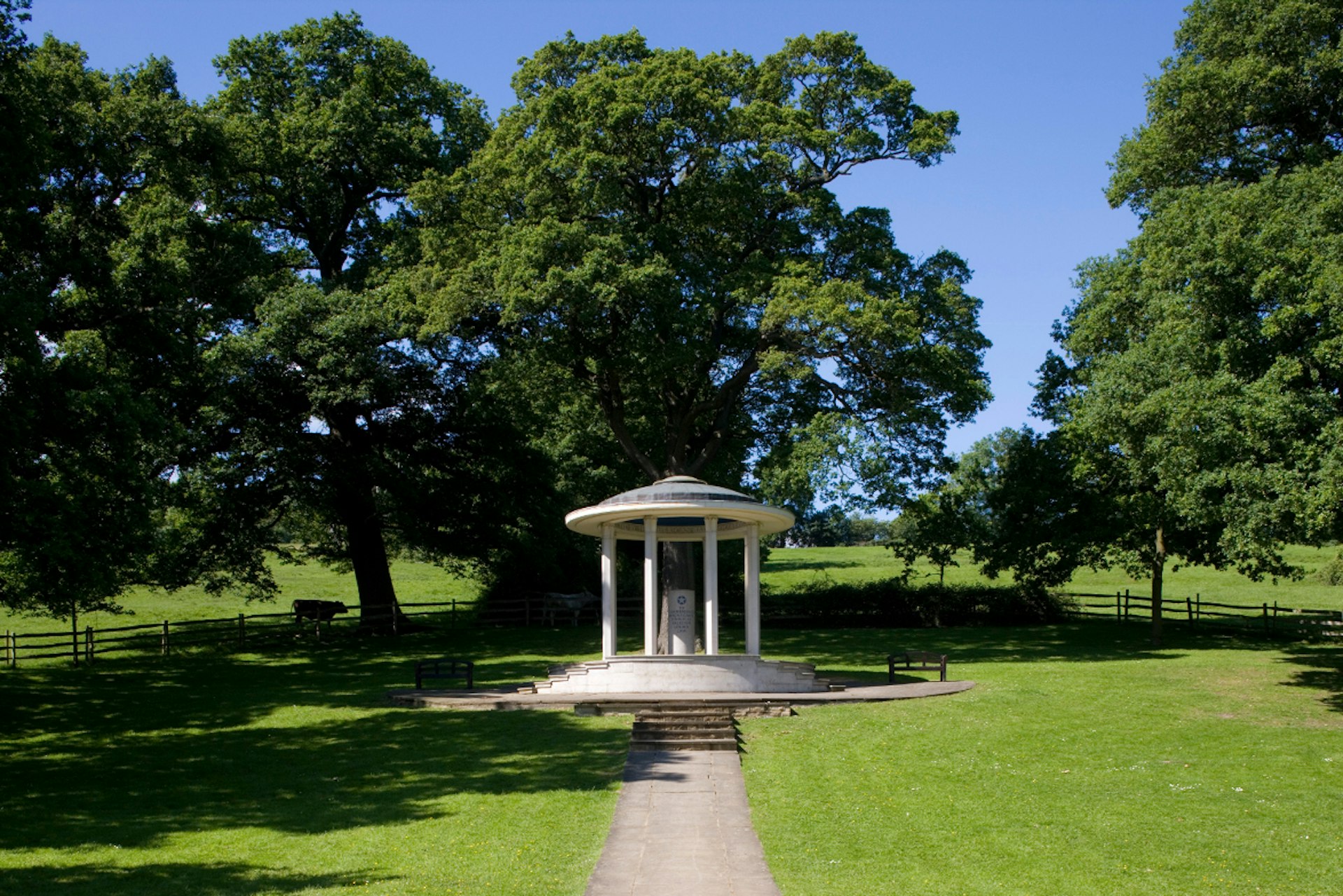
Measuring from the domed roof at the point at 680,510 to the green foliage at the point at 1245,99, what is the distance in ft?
55.6

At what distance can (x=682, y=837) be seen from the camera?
11586mm

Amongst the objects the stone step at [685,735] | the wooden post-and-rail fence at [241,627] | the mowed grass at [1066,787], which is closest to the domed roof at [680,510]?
the mowed grass at [1066,787]

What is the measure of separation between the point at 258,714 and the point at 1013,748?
13971mm

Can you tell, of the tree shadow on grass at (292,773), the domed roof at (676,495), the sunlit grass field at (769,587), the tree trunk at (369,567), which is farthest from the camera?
the sunlit grass field at (769,587)

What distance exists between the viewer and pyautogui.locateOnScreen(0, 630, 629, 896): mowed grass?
414 inches

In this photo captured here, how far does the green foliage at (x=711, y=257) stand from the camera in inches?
1096

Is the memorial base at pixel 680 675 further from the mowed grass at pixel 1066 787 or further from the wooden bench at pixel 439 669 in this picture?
the wooden bench at pixel 439 669

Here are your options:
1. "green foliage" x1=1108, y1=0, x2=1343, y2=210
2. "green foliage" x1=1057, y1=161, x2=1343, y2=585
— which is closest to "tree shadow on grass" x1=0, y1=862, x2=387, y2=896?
"green foliage" x1=1057, y1=161, x2=1343, y2=585

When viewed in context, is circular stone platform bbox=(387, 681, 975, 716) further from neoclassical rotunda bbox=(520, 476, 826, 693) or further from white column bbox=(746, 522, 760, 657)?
white column bbox=(746, 522, 760, 657)

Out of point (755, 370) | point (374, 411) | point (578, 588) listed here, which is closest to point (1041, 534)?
point (755, 370)

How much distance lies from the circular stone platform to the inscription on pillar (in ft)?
13.0

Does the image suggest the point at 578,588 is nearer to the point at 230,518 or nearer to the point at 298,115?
the point at 230,518

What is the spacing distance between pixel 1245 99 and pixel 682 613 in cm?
2103

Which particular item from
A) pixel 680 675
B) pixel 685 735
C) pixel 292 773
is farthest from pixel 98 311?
pixel 685 735
